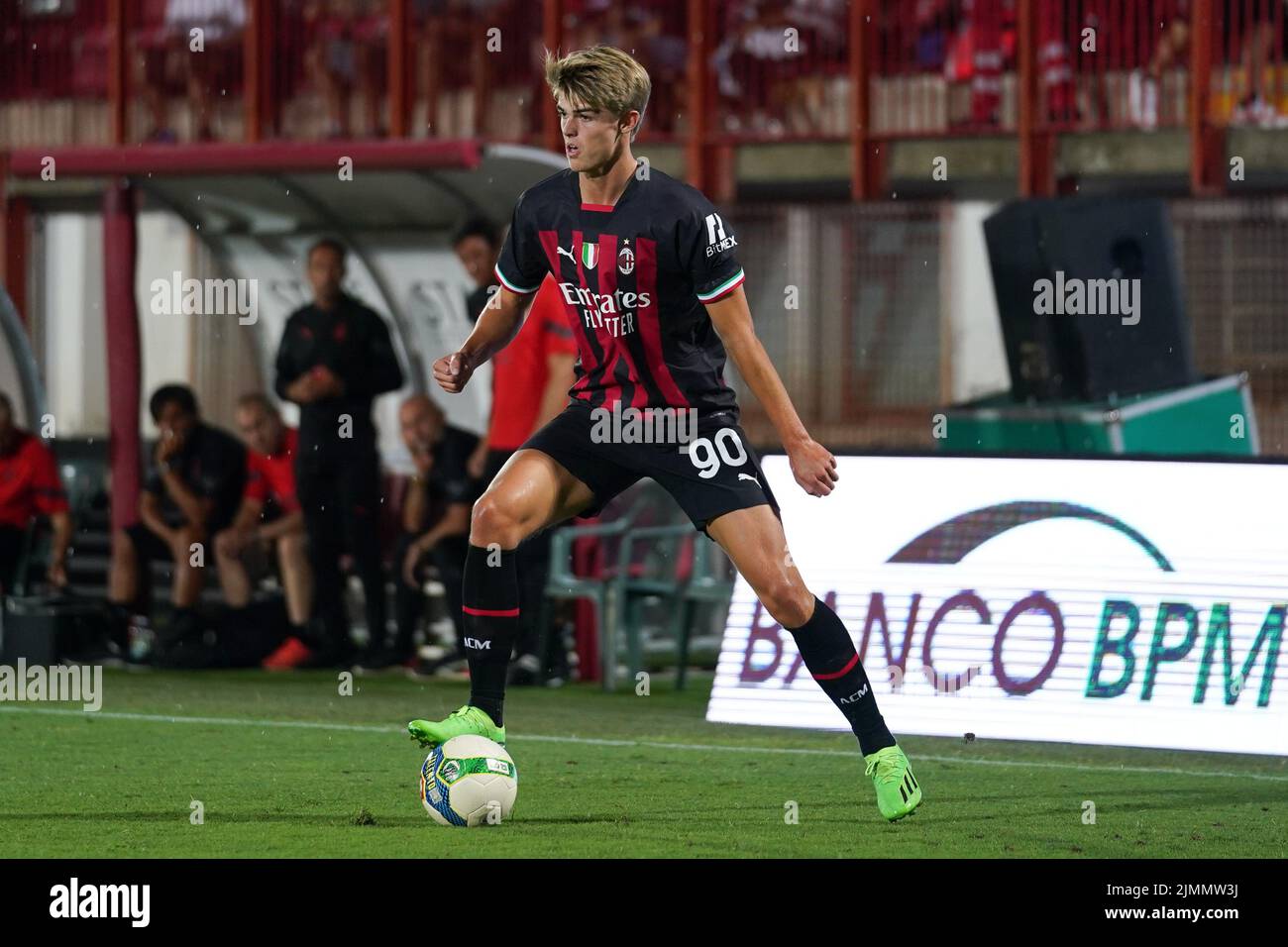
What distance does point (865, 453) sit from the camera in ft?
30.8

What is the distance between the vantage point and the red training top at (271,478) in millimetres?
13008

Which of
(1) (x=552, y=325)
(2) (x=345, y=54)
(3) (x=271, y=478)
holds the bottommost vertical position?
(3) (x=271, y=478)

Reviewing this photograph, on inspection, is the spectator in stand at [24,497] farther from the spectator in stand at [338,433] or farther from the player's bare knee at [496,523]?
the player's bare knee at [496,523]

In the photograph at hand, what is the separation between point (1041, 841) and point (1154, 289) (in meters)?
6.62

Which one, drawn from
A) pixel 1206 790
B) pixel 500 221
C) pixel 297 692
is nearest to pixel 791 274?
pixel 500 221

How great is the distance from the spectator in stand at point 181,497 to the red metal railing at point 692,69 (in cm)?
454

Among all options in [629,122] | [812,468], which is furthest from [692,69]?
[812,468]

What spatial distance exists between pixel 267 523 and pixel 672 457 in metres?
6.64

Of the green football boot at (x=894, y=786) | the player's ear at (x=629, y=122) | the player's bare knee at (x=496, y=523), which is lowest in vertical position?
the green football boot at (x=894, y=786)

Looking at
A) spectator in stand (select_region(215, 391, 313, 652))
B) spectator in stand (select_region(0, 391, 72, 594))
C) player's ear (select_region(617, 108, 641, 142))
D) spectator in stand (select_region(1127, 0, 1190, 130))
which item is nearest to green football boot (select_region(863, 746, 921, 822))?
player's ear (select_region(617, 108, 641, 142))

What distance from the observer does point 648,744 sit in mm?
8836

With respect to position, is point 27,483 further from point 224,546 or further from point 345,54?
point 345,54

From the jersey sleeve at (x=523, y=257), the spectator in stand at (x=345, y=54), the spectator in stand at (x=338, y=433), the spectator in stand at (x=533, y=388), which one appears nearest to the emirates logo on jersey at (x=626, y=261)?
the jersey sleeve at (x=523, y=257)
